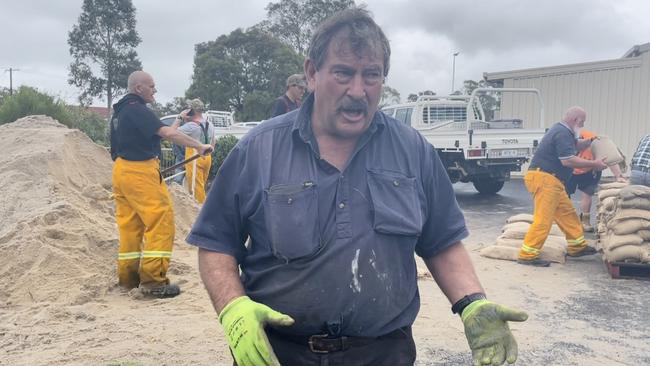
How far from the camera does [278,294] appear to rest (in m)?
1.93

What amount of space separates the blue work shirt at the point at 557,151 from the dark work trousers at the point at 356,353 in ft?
17.9

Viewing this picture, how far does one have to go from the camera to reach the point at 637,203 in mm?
6297

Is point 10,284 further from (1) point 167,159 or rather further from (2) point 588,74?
(2) point 588,74

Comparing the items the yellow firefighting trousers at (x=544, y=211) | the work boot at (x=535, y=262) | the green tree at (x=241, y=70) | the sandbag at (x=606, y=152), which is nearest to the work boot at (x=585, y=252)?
the yellow firefighting trousers at (x=544, y=211)

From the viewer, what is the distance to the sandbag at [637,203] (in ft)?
20.6

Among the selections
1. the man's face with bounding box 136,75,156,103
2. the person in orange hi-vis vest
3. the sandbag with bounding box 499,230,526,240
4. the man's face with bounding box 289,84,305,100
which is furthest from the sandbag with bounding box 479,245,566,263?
the man's face with bounding box 136,75,156,103

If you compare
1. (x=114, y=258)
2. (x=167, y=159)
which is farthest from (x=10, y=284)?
(x=167, y=159)

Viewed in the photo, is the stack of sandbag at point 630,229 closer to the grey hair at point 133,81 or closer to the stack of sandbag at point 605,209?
the stack of sandbag at point 605,209

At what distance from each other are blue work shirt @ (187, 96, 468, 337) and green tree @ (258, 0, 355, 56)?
1450 inches

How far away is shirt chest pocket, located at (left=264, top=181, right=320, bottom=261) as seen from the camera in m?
1.87

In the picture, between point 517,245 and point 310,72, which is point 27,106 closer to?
point 517,245

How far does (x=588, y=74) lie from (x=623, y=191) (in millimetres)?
11804

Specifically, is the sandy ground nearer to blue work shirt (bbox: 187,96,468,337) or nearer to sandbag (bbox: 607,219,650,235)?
sandbag (bbox: 607,219,650,235)

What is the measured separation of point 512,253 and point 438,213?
5.41 meters
